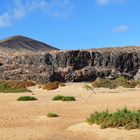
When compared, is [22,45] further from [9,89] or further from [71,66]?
[9,89]

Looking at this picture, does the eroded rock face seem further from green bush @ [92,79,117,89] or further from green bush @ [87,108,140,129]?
green bush @ [87,108,140,129]

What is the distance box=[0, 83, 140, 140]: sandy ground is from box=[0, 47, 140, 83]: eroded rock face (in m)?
A: 17.6

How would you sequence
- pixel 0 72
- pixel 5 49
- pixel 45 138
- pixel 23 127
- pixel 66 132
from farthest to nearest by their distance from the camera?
pixel 5 49, pixel 0 72, pixel 23 127, pixel 66 132, pixel 45 138

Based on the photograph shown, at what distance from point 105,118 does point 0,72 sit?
1281 inches

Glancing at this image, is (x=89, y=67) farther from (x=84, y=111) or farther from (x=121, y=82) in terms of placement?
(x=84, y=111)

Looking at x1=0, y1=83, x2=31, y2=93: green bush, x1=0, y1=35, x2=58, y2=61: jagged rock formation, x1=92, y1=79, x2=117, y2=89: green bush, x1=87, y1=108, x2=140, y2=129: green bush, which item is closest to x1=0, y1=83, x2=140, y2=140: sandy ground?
x1=87, y1=108, x2=140, y2=129: green bush

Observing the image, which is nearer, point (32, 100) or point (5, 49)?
point (32, 100)

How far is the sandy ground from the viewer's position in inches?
577

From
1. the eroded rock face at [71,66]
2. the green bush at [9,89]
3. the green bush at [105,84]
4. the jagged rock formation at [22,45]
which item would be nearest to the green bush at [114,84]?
the green bush at [105,84]

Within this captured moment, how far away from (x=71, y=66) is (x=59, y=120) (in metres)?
31.1

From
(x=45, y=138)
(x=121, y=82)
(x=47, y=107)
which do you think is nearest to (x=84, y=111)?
(x=47, y=107)

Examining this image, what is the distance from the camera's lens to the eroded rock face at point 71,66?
4625cm

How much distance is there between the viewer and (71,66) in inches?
1955

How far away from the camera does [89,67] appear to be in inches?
1948
